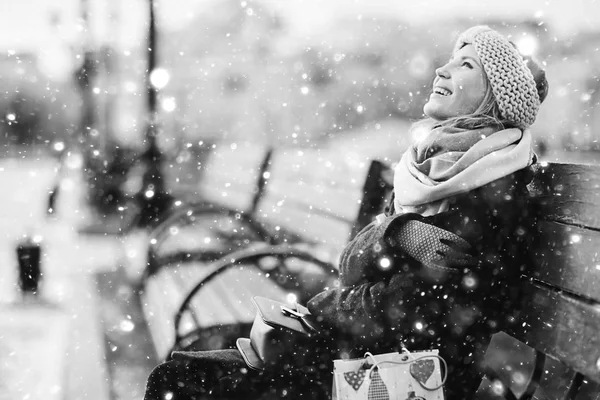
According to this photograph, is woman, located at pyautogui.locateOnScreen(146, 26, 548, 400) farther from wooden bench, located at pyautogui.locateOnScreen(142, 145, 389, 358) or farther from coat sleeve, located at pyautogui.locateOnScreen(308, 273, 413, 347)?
wooden bench, located at pyautogui.locateOnScreen(142, 145, 389, 358)

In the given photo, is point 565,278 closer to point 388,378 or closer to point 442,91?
point 388,378

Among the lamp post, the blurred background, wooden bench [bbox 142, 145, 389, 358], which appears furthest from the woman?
the lamp post

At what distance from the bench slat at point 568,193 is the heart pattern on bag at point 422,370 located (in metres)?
0.43

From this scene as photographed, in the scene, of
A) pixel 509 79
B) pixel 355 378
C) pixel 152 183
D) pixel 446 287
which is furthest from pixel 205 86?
pixel 355 378

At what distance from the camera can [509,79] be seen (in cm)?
134

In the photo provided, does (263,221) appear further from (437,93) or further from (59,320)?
(437,93)

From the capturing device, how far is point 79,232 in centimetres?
445

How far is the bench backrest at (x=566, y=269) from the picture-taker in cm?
107

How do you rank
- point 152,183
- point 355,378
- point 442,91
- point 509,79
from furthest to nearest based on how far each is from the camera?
point 152,183
point 442,91
point 509,79
point 355,378

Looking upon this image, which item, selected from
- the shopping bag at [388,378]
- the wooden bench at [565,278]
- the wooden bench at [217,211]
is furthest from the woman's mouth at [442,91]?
the wooden bench at [217,211]

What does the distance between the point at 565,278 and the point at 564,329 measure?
0.35 ft

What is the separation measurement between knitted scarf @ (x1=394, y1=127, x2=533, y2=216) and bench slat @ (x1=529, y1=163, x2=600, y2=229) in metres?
0.06

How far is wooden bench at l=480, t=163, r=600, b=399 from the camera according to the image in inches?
42.1

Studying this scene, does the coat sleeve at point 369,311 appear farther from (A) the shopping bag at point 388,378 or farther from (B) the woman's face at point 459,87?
(B) the woman's face at point 459,87
